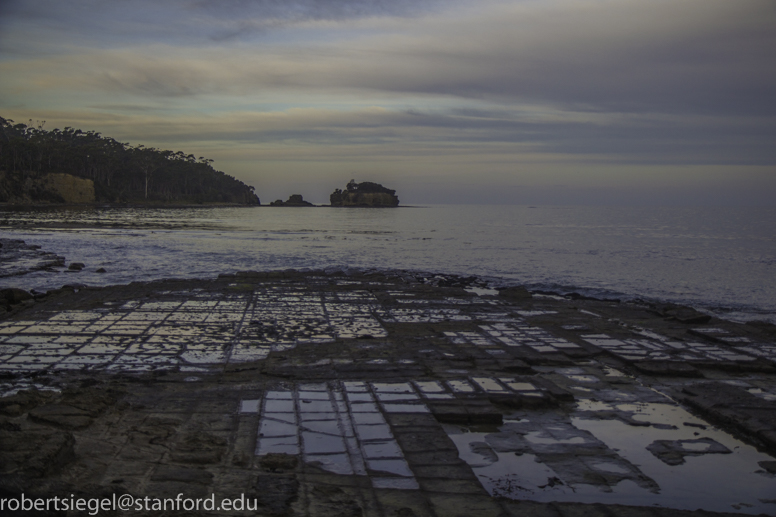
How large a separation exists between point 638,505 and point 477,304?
1092cm

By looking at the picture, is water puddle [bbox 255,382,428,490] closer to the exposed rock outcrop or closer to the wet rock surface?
the wet rock surface

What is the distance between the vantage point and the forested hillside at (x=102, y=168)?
10425 centimetres

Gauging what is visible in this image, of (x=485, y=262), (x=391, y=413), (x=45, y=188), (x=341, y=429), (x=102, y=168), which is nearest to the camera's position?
(x=341, y=429)

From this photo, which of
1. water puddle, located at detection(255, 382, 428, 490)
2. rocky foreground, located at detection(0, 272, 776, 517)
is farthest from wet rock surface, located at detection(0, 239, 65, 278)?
water puddle, located at detection(255, 382, 428, 490)

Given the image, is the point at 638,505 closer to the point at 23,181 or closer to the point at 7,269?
the point at 7,269

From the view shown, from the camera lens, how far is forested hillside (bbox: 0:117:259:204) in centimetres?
10425

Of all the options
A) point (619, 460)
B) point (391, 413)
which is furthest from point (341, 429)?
point (619, 460)

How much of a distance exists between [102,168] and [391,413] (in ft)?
471

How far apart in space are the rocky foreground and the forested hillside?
11115 centimetres

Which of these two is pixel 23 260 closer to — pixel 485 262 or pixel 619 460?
pixel 485 262

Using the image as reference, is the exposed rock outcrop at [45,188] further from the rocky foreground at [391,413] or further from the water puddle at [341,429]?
the water puddle at [341,429]

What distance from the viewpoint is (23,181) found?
104 m

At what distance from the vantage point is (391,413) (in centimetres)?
649

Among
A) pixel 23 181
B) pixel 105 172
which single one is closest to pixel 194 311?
pixel 23 181
